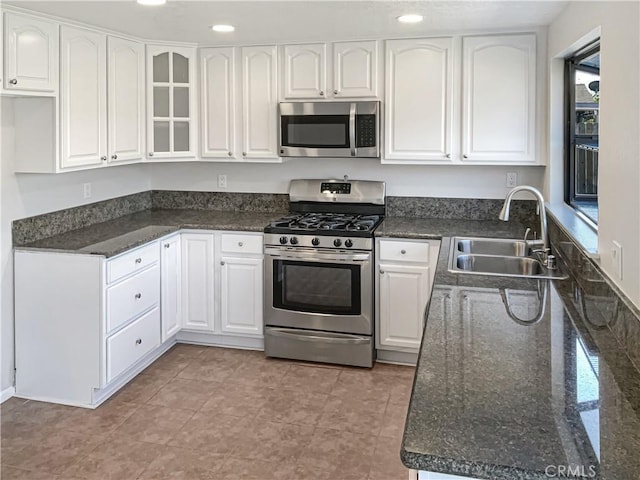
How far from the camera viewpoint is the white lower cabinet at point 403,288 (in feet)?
12.5

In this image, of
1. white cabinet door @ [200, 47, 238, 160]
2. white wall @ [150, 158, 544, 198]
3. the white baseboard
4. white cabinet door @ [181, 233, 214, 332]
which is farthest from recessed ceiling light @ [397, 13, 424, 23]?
the white baseboard

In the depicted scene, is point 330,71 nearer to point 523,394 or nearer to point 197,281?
point 197,281

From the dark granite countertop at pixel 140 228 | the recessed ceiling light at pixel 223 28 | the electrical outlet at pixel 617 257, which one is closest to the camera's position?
the electrical outlet at pixel 617 257

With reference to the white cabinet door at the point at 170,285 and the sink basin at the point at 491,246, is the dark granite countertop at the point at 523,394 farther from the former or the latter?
the white cabinet door at the point at 170,285

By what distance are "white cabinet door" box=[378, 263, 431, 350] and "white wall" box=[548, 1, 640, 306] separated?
5.50ft

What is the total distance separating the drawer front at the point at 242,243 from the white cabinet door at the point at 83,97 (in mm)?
961

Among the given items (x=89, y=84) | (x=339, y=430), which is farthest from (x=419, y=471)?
(x=89, y=84)

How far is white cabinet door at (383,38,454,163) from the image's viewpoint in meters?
3.93

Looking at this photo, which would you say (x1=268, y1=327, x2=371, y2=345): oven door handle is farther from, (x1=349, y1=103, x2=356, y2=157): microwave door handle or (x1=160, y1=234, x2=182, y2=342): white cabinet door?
(x1=349, y1=103, x2=356, y2=157): microwave door handle

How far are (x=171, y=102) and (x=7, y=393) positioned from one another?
2.20 m

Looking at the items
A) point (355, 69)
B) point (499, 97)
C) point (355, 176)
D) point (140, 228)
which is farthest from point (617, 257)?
point (140, 228)

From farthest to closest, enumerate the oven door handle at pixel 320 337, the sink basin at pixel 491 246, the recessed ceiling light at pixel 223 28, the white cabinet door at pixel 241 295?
the white cabinet door at pixel 241 295 < the oven door handle at pixel 320 337 < the recessed ceiling light at pixel 223 28 < the sink basin at pixel 491 246

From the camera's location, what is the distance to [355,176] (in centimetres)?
447

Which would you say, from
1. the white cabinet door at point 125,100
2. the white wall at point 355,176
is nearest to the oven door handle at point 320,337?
the white wall at point 355,176
